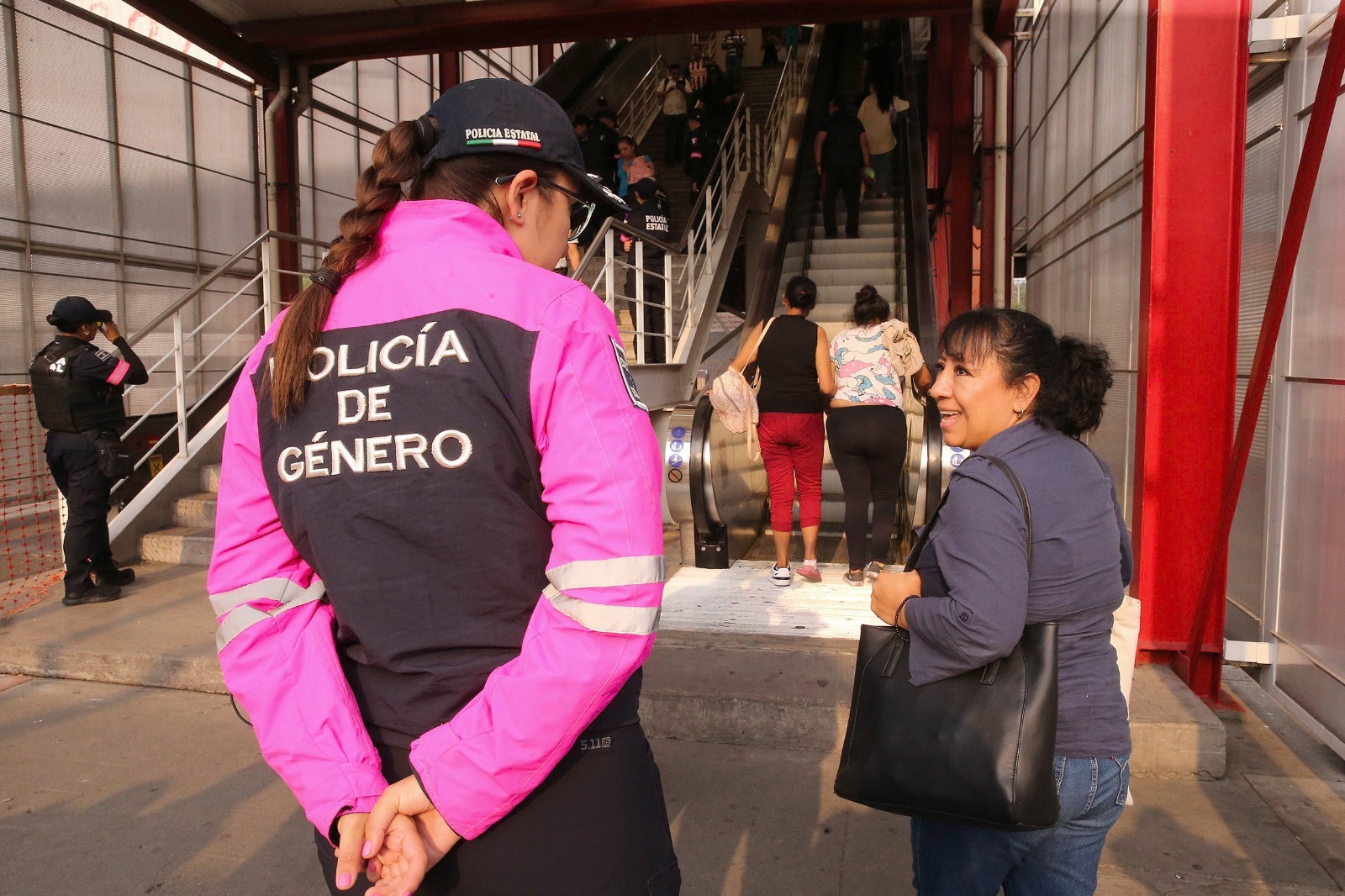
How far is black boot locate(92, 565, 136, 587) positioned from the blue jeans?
5096 mm

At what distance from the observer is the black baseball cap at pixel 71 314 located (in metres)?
5.08

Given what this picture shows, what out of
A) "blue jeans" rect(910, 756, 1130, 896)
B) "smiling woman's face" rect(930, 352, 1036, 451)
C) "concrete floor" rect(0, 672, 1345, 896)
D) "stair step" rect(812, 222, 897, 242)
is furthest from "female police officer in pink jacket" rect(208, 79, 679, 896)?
"stair step" rect(812, 222, 897, 242)

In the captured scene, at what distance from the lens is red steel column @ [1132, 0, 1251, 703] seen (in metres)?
3.48

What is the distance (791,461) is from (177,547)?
13.1 ft

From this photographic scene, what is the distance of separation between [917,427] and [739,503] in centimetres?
159

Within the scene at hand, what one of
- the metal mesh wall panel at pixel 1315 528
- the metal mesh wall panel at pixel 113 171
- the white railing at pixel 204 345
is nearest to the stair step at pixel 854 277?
the white railing at pixel 204 345

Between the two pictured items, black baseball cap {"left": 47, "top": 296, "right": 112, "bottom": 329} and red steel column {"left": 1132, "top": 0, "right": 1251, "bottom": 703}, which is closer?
→ red steel column {"left": 1132, "top": 0, "right": 1251, "bottom": 703}

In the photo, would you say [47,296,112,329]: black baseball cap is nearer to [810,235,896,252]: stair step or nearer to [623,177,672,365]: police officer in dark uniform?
[623,177,672,365]: police officer in dark uniform

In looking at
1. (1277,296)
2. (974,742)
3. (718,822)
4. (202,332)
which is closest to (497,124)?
(974,742)

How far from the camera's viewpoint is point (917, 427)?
7082mm

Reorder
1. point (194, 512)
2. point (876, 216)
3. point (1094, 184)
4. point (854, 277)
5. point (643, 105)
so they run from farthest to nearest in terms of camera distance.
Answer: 1. point (643, 105)
2. point (876, 216)
3. point (854, 277)
4. point (194, 512)
5. point (1094, 184)

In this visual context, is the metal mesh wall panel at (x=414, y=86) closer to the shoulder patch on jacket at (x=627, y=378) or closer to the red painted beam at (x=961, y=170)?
the red painted beam at (x=961, y=170)

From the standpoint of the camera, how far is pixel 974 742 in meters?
1.58

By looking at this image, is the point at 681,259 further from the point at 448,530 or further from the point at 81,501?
the point at 448,530
